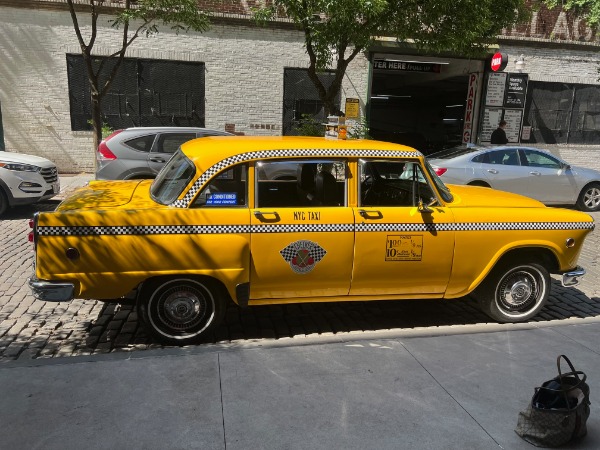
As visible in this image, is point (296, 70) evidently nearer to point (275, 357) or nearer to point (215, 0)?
point (215, 0)

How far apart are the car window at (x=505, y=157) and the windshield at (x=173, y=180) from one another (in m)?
7.46

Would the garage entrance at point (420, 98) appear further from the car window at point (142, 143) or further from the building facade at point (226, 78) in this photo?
the car window at point (142, 143)

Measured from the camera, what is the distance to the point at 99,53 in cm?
1414

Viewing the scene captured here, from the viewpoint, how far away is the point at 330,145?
15.2ft

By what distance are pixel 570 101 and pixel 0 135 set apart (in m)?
18.4

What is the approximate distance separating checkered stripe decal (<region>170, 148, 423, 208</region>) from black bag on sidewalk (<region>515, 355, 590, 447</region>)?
2265 millimetres

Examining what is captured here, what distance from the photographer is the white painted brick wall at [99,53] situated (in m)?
13.9

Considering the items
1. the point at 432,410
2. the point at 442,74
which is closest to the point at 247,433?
the point at 432,410

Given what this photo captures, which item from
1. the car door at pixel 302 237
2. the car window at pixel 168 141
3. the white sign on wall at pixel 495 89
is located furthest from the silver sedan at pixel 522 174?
the white sign on wall at pixel 495 89

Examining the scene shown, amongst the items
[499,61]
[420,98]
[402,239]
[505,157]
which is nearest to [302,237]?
[402,239]

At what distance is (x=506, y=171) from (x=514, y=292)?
5895 mm

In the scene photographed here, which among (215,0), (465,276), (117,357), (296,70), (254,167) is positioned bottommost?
(117,357)

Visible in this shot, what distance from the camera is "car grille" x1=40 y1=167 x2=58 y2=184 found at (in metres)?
9.51

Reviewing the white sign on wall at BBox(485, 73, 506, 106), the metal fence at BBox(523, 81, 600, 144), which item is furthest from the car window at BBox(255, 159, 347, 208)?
the metal fence at BBox(523, 81, 600, 144)
